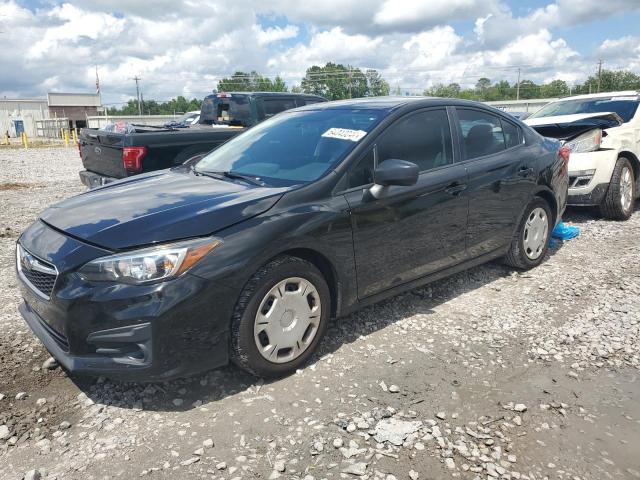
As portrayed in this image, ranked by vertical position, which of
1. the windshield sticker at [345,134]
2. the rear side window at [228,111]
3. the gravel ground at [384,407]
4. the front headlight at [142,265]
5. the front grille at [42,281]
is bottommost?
the gravel ground at [384,407]

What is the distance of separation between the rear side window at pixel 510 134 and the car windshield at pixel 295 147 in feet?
5.30

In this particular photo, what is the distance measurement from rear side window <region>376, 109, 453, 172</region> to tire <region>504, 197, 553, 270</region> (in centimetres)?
128

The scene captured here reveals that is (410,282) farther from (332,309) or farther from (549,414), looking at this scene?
(549,414)

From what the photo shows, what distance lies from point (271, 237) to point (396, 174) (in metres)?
0.97

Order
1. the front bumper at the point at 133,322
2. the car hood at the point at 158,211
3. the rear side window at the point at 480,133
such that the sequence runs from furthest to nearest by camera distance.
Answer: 1. the rear side window at the point at 480,133
2. the car hood at the point at 158,211
3. the front bumper at the point at 133,322

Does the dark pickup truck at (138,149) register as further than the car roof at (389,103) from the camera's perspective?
Yes

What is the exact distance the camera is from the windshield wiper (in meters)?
3.49

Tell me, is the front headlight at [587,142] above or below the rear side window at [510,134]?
below

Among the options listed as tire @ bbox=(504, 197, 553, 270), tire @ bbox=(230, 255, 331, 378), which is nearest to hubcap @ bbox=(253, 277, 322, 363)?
tire @ bbox=(230, 255, 331, 378)

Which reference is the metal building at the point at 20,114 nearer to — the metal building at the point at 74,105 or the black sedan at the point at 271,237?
the metal building at the point at 74,105

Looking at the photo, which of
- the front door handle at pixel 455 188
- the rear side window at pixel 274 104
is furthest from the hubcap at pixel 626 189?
the rear side window at pixel 274 104

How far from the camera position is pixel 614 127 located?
7.05 metres

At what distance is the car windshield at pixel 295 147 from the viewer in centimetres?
354

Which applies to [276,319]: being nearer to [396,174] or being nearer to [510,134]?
[396,174]
